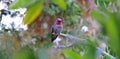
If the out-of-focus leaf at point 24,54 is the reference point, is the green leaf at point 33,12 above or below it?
above

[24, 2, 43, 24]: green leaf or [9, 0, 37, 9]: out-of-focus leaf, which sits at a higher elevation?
[9, 0, 37, 9]: out-of-focus leaf

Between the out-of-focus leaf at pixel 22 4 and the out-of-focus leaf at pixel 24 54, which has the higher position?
the out-of-focus leaf at pixel 22 4

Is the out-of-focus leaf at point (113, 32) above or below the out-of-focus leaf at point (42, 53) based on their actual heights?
above

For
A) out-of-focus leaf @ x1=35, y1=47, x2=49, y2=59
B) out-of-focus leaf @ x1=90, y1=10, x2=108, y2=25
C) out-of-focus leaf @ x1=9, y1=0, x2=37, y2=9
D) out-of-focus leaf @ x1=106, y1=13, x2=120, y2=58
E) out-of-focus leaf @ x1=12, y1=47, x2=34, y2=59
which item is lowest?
out-of-focus leaf @ x1=35, y1=47, x2=49, y2=59

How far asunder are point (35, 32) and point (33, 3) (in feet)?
10.7

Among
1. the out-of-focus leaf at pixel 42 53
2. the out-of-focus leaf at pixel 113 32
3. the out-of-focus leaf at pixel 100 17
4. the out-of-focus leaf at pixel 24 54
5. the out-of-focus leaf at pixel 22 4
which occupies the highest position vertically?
the out-of-focus leaf at pixel 22 4

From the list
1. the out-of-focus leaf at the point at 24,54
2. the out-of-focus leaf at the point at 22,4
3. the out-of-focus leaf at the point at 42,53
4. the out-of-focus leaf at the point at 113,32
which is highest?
the out-of-focus leaf at the point at 22,4

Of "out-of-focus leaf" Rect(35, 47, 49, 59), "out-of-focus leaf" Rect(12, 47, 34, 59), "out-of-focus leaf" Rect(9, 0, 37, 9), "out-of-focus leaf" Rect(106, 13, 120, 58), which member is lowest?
"out-of-focus leaf" Rect(35, 47, 49, 59)

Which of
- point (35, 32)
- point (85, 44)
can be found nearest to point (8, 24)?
point (35, 32)

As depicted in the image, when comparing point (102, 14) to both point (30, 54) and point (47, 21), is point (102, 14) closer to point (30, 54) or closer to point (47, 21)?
point (30, 54)

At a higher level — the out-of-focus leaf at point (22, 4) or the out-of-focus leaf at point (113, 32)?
the out-of-focus leaf at point (22, 4)

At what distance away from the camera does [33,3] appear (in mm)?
226

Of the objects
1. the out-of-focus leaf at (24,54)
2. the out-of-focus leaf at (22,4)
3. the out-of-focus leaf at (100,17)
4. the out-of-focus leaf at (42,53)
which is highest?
the out-of-focus leaf at (22,4)

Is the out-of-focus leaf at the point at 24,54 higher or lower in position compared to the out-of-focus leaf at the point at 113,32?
lower
